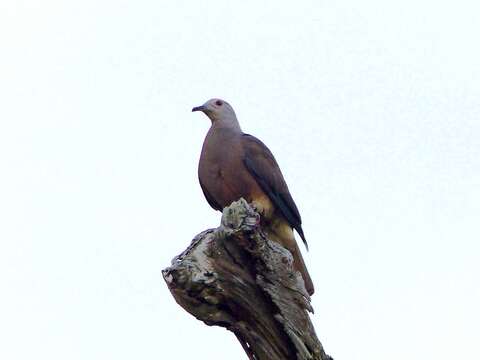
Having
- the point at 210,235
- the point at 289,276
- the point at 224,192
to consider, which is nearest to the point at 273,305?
the point at 289,276

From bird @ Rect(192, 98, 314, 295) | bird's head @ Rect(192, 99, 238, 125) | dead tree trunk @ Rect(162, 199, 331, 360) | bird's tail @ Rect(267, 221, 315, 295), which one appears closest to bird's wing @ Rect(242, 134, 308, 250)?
bird @ Rect(192, 98, 314, 295)

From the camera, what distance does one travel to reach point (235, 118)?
8.19 m

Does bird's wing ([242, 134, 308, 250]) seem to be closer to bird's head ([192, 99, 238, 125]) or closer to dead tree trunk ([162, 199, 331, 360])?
bird's head ([192, 99, 238, 125])

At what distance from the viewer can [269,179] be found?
25.2 ft

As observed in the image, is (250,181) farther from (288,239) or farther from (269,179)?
(288,239)

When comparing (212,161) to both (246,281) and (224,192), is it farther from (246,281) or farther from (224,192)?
(246,281)

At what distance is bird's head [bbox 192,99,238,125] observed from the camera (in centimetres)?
809

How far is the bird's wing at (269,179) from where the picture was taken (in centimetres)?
764

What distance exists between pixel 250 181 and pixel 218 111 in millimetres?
842

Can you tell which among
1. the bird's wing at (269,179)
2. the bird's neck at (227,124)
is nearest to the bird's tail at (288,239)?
the bird's wing at (269,179)

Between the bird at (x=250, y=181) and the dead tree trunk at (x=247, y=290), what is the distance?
2.00 meters

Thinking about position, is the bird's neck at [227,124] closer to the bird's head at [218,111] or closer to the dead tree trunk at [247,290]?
the bird's head at [218,111]

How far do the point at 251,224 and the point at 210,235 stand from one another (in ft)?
0.84

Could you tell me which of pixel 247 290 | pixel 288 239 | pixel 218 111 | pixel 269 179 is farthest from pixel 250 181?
pixel 247 290
